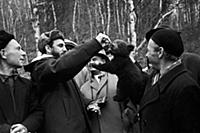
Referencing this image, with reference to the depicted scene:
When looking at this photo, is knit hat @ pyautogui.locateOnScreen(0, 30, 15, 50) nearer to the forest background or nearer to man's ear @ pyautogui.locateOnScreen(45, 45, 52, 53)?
man's ear @ pyautogui.locateOnScreen(45, 45, 52, 53)

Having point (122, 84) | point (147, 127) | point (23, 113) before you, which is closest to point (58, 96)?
point (23, 113)

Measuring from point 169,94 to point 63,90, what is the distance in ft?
3.71

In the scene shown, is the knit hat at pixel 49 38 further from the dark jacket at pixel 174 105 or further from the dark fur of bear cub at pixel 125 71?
the dark jacket at pixel 174 105

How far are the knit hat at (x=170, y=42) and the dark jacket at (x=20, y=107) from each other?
1.43m

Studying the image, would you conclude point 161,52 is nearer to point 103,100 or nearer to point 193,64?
point 193,64

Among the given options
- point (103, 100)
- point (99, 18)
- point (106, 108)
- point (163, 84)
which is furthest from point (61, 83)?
point (99, 18)

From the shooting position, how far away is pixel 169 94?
316cm

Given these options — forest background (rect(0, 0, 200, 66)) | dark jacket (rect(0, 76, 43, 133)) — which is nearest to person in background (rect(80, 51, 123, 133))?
dark jacket (rect(0, 76, 43, 133))

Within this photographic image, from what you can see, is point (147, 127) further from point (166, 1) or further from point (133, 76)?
point (166, 1)

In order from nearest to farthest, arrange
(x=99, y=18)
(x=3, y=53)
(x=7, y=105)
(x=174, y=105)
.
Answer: (x=174, y=105), (x=7, y=105), (x=3, y=53), (x=99, y=18)

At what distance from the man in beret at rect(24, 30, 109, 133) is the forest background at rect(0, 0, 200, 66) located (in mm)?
8492

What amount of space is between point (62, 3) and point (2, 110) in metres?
20.7

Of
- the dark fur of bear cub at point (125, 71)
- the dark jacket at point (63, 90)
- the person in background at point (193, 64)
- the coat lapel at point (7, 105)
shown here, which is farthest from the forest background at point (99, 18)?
the coat lapel at point (7, 105)

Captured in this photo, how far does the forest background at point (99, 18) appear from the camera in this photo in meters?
16.3
